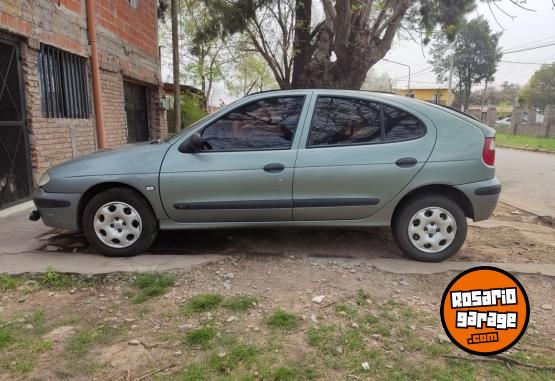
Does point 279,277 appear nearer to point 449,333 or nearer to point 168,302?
point 168,302

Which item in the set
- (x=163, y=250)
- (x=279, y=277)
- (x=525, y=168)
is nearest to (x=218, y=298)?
(x=279, y=277)

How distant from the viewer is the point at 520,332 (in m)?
1.86

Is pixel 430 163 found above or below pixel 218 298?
above

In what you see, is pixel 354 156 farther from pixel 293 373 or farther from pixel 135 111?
pixel 135 111

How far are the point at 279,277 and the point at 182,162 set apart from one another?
1.38m

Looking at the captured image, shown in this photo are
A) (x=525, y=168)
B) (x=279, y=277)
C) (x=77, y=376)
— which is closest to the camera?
(x=77, y=376)

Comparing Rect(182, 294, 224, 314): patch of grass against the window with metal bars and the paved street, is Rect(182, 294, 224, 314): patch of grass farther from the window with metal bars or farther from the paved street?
the paved street

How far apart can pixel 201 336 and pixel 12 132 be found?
5137mm

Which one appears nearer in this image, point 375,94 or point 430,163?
point 430,163

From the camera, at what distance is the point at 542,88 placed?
50.1 metres

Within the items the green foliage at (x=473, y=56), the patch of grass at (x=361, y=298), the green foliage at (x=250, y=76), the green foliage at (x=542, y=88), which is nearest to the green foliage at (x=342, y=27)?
the patch of grass at (x=361, y=298)

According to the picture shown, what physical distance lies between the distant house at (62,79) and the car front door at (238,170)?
3.58 meters

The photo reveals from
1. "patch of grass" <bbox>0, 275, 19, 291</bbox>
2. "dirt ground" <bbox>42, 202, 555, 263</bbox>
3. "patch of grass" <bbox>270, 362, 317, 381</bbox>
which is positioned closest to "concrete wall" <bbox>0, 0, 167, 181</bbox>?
"dirt ground" <bbox>42, 202, 555, 263</bbox>

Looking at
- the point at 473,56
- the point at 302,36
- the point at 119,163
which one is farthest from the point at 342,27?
the point at 473,56
